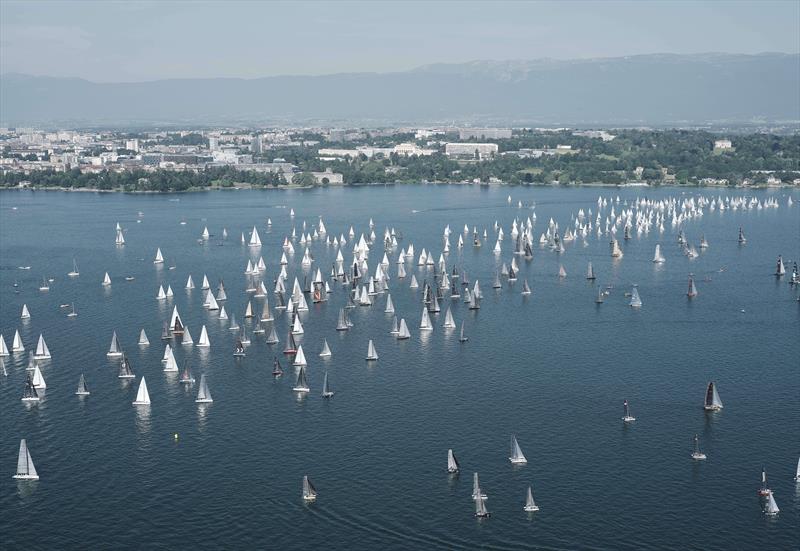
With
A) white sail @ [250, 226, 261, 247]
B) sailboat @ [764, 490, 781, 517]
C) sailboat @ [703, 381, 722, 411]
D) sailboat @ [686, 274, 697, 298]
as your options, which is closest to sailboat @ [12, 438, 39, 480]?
sailboat @ [764, 490, 781, 517]

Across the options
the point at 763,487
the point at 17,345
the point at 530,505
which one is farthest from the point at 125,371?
the point at 763,487

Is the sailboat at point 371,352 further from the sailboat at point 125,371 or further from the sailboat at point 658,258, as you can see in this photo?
the sailboat at point 658,258

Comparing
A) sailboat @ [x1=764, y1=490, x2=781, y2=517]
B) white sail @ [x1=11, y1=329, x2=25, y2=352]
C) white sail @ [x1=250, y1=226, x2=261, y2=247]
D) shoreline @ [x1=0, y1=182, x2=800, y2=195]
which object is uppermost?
shoreline @ [x1=0, y1=182, x2=800, y2=195]

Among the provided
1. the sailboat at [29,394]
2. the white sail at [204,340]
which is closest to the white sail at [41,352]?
the sailboat at [29,394]

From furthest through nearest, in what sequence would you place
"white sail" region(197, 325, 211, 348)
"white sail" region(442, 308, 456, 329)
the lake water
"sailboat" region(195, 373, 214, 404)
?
"white sail" region(442, 308, 456, 329) < "white sail" region(197, 325, 211, 348) < "sailboat" region(195, 373, 214, 404) < the lake water

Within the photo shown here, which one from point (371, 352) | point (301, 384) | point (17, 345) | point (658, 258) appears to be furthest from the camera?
point (658, 258)

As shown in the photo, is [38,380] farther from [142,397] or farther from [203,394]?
[203,394]

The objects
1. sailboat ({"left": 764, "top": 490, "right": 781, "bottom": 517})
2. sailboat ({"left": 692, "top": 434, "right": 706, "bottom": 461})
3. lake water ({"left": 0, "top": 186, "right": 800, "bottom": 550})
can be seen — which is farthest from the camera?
sailboat ({"left": 692, "top": 434, "right": 706, "bottom": 461})

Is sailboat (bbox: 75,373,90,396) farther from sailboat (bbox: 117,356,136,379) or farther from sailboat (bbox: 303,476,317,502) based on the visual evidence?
sailboat (bbox: 303,476,317,502)
